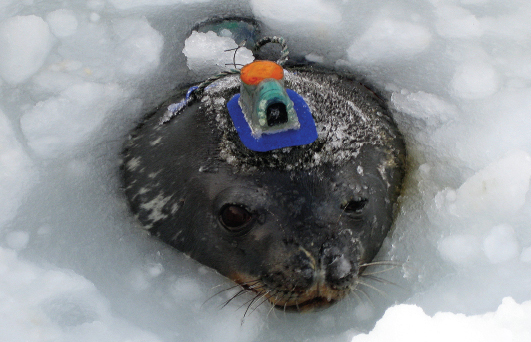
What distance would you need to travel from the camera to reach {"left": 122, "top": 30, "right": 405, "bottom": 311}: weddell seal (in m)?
2.64

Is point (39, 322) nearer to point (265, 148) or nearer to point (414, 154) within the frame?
point (265, 148)

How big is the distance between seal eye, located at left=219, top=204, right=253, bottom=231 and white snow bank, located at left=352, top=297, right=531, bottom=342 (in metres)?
0.84

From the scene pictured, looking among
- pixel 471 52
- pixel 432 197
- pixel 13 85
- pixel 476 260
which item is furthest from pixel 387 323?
pixel 13 85

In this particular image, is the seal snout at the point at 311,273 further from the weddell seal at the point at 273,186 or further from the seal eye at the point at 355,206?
the seal eye at the point at 355,206

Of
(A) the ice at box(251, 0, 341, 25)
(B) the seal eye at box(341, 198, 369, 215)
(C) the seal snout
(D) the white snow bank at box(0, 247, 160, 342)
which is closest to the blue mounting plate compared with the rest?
(B) the seal eye at box(341, 198, 369, 215)

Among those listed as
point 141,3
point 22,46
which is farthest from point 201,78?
point 22,46

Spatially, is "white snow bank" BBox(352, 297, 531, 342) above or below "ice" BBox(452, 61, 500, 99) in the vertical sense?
below

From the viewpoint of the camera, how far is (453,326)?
2.70 meters

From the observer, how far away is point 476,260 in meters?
3.11

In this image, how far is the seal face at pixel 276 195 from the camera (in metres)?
2.64

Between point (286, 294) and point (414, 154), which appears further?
point (414, 154)

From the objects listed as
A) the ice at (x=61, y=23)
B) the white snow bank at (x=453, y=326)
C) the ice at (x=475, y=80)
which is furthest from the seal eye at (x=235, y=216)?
the ice at (x=61, y=23)

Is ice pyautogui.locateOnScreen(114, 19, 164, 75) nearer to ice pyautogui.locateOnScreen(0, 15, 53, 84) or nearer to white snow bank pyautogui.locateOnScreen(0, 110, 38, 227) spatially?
ice pyautogui.locateOnScreen(0, 15, 53, 84)

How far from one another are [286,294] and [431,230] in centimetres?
115
